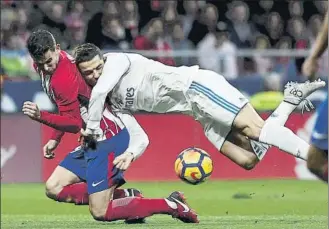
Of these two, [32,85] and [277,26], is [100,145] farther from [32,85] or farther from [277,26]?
[277,26]

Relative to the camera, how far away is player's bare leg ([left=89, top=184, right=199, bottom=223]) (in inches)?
406

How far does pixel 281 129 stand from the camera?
10289mm

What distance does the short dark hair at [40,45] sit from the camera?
998 centimetres

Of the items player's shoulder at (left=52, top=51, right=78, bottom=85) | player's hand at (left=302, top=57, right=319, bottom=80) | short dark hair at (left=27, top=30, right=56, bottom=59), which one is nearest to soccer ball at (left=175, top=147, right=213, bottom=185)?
player's shoulder at (left=52, top=51, right=78, bottom=85)

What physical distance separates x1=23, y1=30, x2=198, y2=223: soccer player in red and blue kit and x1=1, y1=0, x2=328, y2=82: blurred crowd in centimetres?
781

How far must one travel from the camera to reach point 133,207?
1052cm

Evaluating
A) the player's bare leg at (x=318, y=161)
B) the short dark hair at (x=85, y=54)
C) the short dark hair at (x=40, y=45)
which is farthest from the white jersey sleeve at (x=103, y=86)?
the player's bare leg at (x=318, y=161)

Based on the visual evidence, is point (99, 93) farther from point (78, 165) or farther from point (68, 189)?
point (68, 189)

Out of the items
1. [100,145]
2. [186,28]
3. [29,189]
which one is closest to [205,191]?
[29,189]

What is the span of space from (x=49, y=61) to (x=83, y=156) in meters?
1.08

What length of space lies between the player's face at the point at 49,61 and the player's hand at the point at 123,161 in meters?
0.98

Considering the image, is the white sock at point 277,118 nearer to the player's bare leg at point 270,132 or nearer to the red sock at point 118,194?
the player's bare leg at point 270,132

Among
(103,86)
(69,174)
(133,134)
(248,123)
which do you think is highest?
(103,86)

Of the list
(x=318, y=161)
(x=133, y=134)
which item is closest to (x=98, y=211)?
(x=133, y=134)
